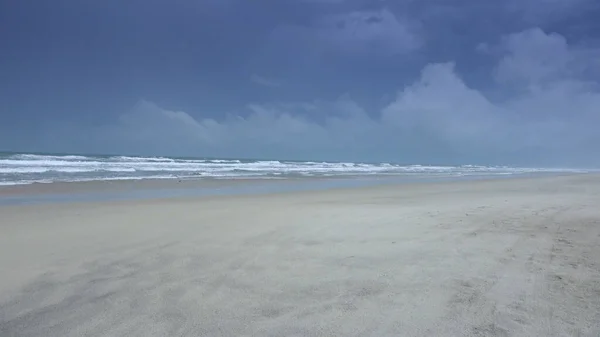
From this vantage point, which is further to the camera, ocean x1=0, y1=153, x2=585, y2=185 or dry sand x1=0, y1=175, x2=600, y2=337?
ocean x1=0, y1=153, x2=585, y2=185

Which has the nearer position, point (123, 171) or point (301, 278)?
point (301, 278)

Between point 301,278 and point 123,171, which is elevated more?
point 123,171

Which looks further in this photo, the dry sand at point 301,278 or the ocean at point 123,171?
the ocean at point 123,171

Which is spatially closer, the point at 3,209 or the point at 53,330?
the point at 53,330

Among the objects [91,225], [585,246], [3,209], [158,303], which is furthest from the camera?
[3,209]

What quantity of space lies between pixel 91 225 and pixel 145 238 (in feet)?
6.27

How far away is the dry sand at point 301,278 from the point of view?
301 cm

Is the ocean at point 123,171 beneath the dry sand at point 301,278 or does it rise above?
above

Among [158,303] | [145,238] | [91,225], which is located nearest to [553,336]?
[158,303]

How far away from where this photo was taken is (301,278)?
4074 millimetres

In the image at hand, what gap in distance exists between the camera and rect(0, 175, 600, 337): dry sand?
118 inches

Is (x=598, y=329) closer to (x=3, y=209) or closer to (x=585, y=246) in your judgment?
(x=585, y=246)

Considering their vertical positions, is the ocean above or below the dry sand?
above

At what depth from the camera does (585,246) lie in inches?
209
